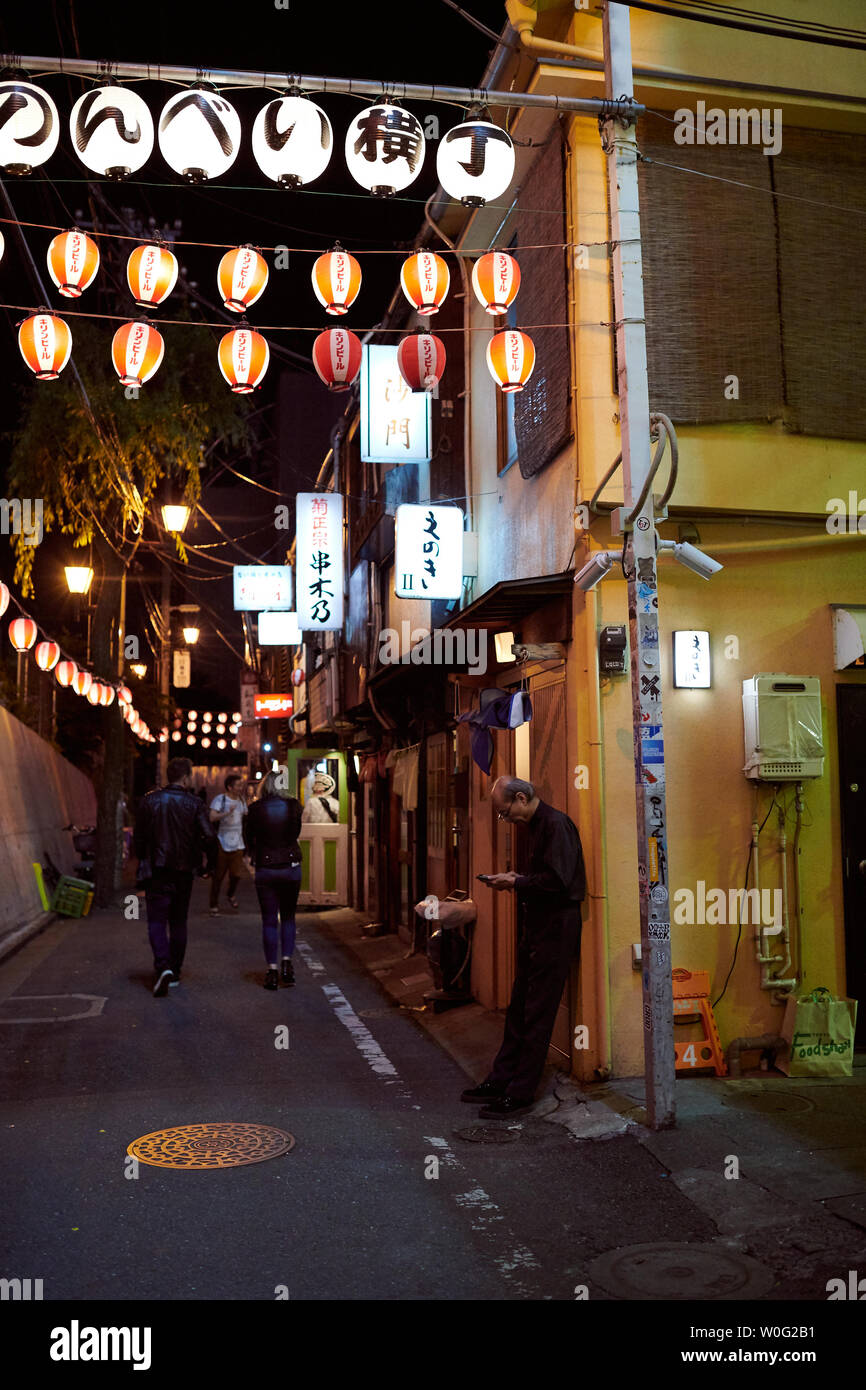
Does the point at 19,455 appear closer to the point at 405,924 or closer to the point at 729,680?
the point at 405,924

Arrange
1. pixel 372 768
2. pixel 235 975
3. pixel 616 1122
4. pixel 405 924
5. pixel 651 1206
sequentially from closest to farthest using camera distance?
pixel 651 1206, pixel 616 1122, pixel 235 975, pixel 405 924, pixel 372 768

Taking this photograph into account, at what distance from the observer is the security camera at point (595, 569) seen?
7637 millimetres

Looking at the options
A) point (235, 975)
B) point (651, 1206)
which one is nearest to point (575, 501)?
point (651, 1206)

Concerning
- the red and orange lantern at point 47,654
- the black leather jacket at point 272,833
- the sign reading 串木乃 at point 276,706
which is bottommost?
the black leather jacket at point 272,833

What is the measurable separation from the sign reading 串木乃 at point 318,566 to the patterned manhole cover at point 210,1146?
515 inches

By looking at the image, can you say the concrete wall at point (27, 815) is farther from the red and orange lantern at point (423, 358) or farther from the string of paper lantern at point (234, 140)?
the string of paper lantern at point (234, 140)

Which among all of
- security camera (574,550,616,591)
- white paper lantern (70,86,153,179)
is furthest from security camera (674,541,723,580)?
white paper lantern (70,86,153,179)

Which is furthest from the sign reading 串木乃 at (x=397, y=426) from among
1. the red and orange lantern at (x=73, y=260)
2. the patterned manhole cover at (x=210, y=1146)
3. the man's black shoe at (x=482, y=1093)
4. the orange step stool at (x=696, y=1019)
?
the patterned manhole cover at (x=210, y=1146)

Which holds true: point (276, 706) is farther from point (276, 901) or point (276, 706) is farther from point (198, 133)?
point (198, 133)

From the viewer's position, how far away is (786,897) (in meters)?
8.34

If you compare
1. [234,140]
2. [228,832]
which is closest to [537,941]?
[234,140]

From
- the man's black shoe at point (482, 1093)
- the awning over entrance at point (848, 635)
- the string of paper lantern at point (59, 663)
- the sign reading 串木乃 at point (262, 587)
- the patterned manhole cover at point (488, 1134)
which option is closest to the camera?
the patterned manhole cover at point (488, 1134)

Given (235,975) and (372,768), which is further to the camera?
(372,768)

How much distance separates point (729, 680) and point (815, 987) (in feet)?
7.94
